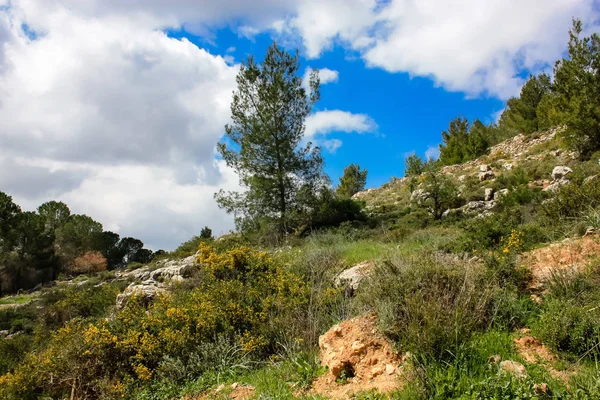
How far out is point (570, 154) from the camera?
2027cm

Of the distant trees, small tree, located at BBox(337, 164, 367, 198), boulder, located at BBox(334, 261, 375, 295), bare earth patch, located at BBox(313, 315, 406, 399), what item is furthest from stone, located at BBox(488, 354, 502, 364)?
small tree, located at BBox(337, 164, 367, 198)

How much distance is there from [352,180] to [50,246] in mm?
33549

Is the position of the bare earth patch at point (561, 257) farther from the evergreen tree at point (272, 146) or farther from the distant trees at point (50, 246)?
the distant trees at point (50, 246)

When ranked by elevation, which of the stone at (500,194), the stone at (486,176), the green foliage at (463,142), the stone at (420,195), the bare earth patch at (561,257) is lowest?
the bare earth patch at (561,257)

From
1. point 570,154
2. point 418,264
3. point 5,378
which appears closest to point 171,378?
point 5,378

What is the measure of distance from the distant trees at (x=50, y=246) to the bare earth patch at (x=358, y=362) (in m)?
30.5

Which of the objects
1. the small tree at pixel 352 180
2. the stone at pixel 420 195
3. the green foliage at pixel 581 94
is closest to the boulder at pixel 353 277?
the stone at pixel 420 195

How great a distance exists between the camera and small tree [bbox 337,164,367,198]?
157 feet

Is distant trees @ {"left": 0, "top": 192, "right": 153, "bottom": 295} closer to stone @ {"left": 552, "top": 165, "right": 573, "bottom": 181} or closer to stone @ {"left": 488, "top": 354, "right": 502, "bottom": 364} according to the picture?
stone @ {"left": 552, "top": 165, "right": 573, "bottom": 181}

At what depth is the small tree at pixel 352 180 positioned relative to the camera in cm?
4794

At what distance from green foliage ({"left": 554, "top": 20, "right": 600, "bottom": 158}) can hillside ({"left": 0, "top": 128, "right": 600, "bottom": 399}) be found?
11.9m

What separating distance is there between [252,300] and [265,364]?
1.72 meters

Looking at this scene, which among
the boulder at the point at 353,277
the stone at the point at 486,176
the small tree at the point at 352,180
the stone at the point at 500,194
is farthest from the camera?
the small tree at the point at 352,180

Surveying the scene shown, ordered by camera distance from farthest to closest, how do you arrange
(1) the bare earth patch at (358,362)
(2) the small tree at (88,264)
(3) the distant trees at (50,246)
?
(2) the small tree at (88,264), (3) the distant trees at (50,246), (1) the bare earth patch at (358,362)
